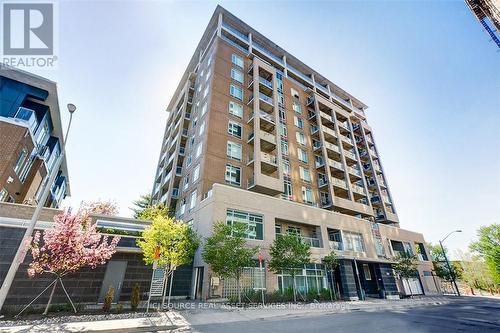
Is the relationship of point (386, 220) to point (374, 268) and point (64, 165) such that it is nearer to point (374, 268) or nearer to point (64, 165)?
point (374, 268)

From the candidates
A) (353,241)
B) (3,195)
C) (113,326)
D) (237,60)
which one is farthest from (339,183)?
(3,195)

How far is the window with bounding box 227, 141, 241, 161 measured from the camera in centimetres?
2797

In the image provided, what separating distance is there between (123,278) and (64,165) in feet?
123

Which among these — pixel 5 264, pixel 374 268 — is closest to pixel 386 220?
pixel 374 268

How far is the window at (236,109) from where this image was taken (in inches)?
1223

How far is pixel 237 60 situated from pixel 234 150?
16461 mm

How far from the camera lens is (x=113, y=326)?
9.90 metres

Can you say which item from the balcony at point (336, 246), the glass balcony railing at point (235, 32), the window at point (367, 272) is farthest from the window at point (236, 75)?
the window at point (367, 272)

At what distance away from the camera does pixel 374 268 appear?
28.8m

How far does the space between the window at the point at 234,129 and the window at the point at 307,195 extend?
38.9 ft

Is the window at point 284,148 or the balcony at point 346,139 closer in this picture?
the window at point 284,148

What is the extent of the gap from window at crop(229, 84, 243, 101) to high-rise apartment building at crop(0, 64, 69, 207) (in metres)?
20.1

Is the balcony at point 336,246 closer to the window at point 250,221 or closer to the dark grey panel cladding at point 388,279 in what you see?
the dark grey panel cladding at point 388,279

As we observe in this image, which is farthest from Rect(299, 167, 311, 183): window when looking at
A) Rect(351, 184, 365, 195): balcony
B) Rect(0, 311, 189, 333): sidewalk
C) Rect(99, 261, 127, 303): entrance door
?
Rect(0, 311, 189, 333): sidewalk
